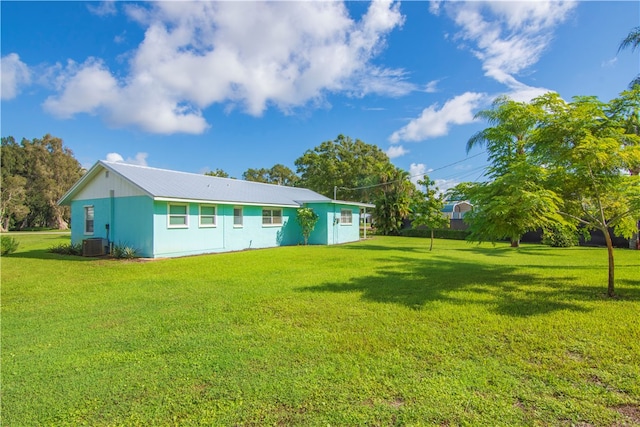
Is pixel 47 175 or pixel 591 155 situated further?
pixel 47 175

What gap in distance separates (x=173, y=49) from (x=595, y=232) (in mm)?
26030

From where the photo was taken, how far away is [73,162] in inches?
1916

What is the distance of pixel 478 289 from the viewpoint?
746cm

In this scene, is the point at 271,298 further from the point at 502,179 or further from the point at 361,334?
the point at 502,179

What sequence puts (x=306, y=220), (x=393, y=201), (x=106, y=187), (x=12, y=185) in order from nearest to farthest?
(x=106, y=187) → (x=306, y=220) → (x=393, y=201) → (x=12, y=185)

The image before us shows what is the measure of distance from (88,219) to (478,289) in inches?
702

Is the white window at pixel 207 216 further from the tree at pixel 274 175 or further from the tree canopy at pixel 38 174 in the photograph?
the tree at pixel 274 175

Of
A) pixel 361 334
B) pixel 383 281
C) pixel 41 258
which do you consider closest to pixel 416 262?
pixel 383 281

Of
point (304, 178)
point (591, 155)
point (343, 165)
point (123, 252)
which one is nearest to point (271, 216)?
point (123, 252)

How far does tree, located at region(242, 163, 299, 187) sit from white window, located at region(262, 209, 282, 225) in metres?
39.4

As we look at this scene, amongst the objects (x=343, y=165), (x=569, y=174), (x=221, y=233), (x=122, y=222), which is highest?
(x=343, y=165)

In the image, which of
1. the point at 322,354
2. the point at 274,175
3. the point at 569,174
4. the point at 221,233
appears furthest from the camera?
the point at 274,175

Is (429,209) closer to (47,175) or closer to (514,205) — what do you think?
(514,205)

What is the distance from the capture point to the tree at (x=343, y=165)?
3753cm
